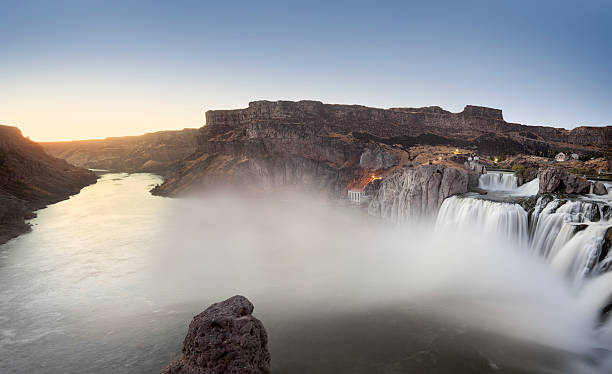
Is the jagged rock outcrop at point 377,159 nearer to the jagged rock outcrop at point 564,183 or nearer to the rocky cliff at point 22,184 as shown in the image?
the jagged rock outcrop at point 564,183

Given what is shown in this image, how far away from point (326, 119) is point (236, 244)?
53.3 meters

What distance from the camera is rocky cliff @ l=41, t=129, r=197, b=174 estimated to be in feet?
510

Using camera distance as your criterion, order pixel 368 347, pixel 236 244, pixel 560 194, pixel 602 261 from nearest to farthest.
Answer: pixel 368 347 < pixel 602 261 < pixel 560 194 < pixel 236 244

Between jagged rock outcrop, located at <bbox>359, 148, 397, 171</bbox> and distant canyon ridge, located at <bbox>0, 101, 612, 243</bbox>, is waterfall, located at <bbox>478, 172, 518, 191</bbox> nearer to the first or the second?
distant canyon ridge, located at <bbox>0, 101, 612, 243</bbox>

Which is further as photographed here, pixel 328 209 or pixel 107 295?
pixel 328 209

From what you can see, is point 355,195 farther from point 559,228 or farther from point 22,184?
point 22,184

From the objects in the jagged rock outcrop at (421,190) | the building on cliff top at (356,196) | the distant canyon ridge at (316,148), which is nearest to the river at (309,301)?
the jagged rock outcrop at (421,190)

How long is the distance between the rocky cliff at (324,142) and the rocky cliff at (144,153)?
77821mm

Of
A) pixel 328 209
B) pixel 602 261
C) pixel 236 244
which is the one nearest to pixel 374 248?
pixel 236 244

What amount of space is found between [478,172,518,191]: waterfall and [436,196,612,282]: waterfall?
35.7ft

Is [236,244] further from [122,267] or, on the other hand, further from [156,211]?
[156,211]

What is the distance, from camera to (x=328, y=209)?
5709 cm

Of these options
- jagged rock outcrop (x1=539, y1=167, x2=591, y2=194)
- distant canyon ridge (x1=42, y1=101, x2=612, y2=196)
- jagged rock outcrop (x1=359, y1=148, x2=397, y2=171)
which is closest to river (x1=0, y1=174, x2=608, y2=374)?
jagged rock outcrop (x1=539, y1=167, x2=591, y2=194)

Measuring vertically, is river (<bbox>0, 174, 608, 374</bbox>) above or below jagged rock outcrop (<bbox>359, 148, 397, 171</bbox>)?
below
